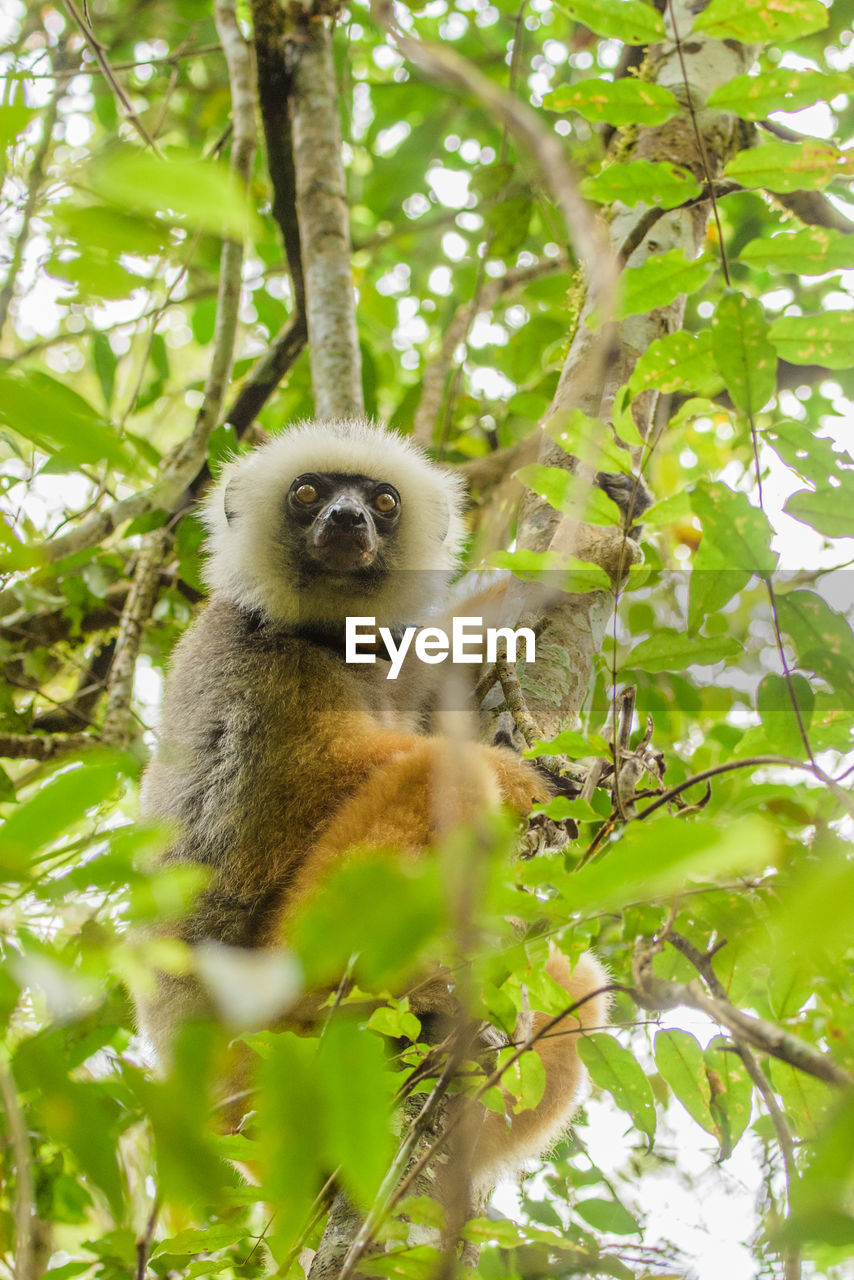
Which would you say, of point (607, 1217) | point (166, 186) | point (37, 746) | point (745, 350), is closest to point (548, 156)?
point (166, 186)

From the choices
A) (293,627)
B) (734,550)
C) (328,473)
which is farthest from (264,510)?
(734,550)

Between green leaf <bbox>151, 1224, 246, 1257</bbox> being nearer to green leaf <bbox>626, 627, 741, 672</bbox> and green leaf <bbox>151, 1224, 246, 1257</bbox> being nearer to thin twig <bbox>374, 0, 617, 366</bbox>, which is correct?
green leaf <bbox>626, 627, 741, 672</bbox>

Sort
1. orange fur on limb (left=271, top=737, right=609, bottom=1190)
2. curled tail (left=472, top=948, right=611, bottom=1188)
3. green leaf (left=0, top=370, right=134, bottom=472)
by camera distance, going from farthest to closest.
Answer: curled tail (left=472, top=948, right=611, bottom=1188) < orange fur on limb (left=271, top=737, right=609, bottom=1190) < green leaf (left=0, top=370, right=134, bottom=472)

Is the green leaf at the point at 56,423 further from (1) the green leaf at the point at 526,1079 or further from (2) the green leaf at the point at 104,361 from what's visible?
(2) the green leaf at the point at 104,361

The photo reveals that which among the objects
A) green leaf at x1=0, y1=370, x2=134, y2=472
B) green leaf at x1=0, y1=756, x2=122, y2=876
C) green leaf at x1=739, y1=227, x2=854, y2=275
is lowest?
green leaf at x1=0, y1=756, x2=122, y2=876

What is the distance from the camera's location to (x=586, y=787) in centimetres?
221

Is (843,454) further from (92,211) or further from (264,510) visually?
(264,510)

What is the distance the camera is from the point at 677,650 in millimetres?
2354

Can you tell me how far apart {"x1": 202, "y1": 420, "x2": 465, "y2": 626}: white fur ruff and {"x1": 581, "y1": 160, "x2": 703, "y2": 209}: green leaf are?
7.79 feet

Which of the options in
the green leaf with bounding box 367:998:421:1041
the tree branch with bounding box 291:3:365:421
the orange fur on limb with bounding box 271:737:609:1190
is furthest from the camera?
→ the tree branch with bounding box 291:3:365:421

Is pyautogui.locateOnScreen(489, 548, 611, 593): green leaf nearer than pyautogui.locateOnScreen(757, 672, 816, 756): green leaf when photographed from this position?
No

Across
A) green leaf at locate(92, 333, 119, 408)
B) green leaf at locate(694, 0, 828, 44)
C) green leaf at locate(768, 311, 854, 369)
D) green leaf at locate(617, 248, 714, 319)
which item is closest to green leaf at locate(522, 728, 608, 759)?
green leaf at locate(768, 311, 854, 369)

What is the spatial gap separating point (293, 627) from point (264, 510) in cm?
70

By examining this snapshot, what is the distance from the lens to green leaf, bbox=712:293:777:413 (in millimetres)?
1960
